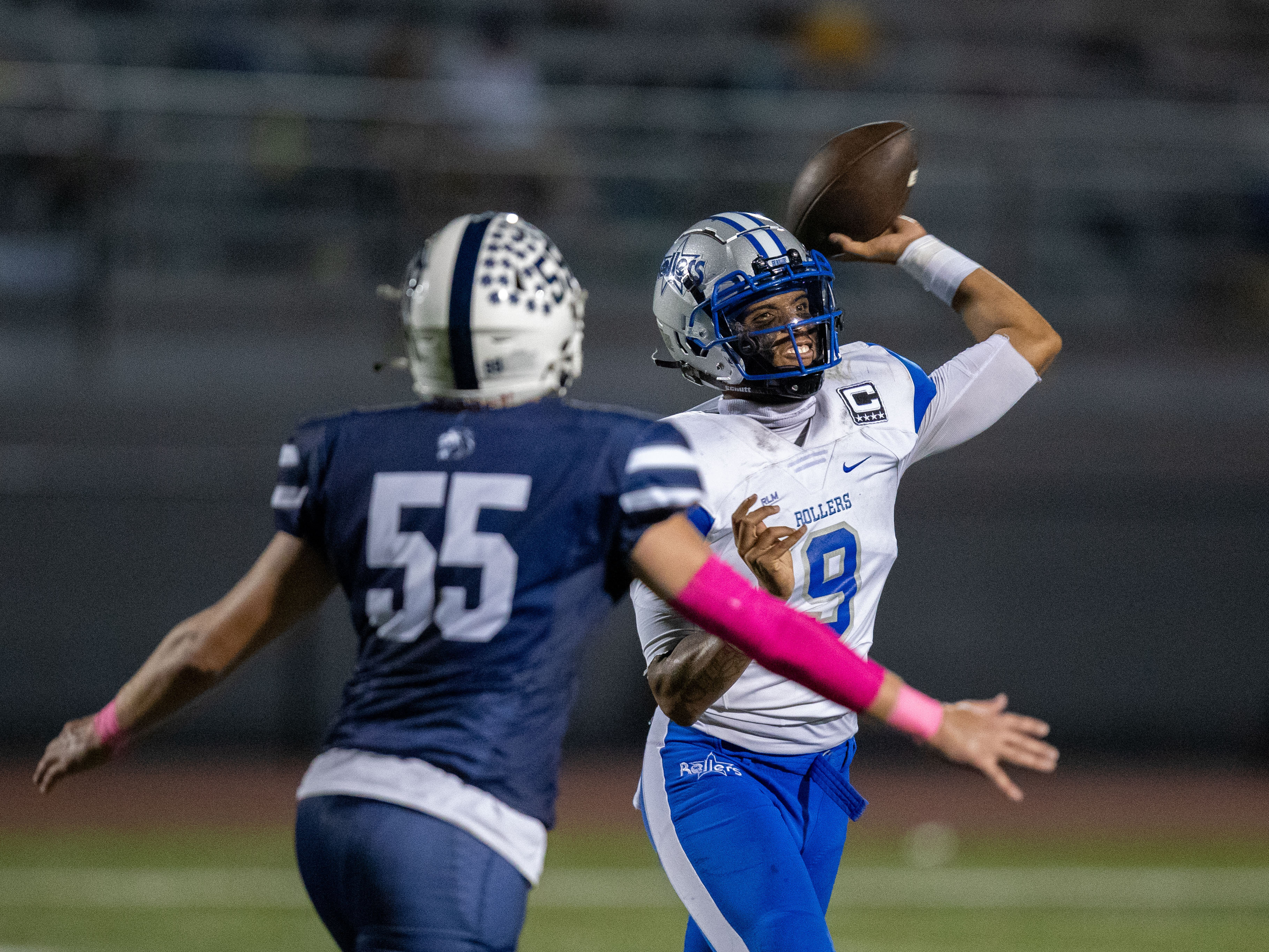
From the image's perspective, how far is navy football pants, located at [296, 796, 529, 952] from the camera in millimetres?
2328

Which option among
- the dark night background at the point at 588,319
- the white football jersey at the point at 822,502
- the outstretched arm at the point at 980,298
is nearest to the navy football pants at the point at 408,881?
the white football jersey at the point at 822,502

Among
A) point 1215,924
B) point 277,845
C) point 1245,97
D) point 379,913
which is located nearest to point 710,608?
point 379,913

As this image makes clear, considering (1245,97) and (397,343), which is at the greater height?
(1245,97)

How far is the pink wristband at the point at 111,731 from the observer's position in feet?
9.01

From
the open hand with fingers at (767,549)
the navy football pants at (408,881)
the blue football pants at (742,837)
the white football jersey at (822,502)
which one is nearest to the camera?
the navy football pants at (408,881)

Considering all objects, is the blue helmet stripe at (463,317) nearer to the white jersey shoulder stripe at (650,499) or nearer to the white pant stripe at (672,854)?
the white jersey shoulder stripe at (650,499)

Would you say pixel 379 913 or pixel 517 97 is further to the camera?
pixel 517 97

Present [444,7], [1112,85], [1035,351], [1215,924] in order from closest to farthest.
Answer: [1035,351] < [1215,924] < [444,7] < [1112,85]

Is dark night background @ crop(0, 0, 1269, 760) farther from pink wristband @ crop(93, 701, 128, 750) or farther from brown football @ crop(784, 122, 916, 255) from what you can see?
pink wristband @ crop(93, 701, 128, 750)

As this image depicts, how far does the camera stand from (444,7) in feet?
35.6

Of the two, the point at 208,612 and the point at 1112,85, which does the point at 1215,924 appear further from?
the point at 1112,85

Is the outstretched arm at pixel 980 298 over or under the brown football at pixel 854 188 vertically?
under

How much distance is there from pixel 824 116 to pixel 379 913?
812cm

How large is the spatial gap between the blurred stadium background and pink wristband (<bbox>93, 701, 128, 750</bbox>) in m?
5.85
